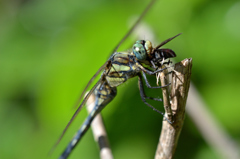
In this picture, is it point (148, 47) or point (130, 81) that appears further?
point (130, 81)

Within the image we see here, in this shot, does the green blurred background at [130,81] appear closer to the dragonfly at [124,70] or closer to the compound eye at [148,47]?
the dragonfly at [124,70]

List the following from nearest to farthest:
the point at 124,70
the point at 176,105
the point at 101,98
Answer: the point at 176,105, the point at 124,70, the point at 101,98

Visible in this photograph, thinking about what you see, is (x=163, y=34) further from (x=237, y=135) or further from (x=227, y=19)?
(x=237, y=135)

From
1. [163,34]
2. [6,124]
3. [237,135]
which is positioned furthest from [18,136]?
[237,135]

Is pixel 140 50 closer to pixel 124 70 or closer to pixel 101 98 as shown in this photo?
pixel 124 70

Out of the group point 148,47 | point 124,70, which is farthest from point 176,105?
point 124,70

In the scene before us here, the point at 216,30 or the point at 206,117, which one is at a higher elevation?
the point at 216,30
